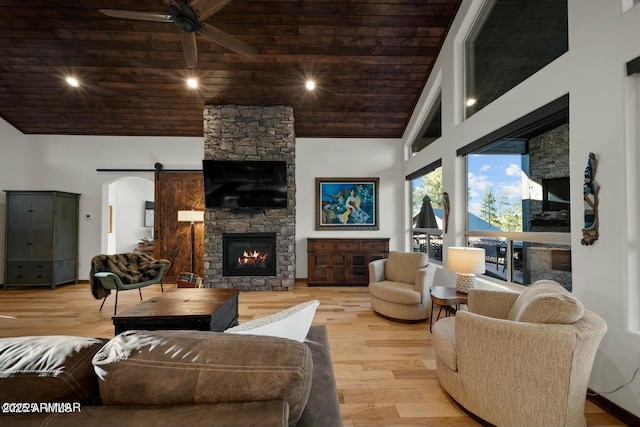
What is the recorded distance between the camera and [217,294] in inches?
115

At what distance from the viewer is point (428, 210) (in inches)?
204

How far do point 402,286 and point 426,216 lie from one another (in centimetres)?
198

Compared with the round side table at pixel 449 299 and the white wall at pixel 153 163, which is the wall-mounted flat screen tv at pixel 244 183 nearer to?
the white wall at pixel 153 163

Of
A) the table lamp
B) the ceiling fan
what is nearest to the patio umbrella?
the table lamp

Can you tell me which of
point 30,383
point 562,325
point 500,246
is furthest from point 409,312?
point 30,383

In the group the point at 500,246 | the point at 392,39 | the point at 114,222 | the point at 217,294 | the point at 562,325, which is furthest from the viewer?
the point at 114,222

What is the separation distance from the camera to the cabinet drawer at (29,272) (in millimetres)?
5145

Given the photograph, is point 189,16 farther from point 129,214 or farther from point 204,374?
point 129,214

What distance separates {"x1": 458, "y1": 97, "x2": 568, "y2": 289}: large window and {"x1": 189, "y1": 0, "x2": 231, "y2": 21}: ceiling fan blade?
9.47ft

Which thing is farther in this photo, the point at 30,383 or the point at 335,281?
the point at 335,281

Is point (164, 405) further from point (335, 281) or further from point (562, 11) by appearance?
point (335, 281)

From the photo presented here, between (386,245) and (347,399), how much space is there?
12.0ft

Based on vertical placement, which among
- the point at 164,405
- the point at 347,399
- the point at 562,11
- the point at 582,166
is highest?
the point at 562,11

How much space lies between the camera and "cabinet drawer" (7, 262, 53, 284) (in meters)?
5.14
